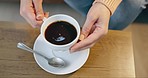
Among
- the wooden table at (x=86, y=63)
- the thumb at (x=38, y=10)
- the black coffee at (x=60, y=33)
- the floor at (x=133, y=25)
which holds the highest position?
the thumb at (x=38, y=10)

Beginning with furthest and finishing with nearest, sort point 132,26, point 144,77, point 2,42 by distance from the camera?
point 132,26 < point 144,77 < point 2,42

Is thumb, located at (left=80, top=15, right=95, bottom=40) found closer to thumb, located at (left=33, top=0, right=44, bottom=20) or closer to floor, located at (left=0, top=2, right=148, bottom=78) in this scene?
thumb, located at (left=33, top=0, right=44, bottom=20)

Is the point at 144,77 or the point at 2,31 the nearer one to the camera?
the point at 2,31

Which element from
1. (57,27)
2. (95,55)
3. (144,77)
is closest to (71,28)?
(57,27)

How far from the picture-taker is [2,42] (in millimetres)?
782

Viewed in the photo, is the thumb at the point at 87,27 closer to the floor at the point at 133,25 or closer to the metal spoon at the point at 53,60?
the metal spoon at the point at 53,60

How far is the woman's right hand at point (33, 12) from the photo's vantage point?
0.68 metres

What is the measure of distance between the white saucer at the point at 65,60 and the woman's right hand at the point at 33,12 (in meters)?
0.10

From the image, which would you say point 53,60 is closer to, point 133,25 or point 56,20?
point 56,20

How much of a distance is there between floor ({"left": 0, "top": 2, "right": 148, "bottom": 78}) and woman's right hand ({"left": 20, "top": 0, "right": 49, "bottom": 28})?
2.17 feet

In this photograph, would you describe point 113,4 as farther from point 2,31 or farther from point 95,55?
point 2,31

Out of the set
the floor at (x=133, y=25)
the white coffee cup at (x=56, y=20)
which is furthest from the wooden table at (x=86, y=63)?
the floor at (x=133, y=25)

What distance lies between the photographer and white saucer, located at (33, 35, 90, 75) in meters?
0.73

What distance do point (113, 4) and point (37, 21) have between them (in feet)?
0.77
